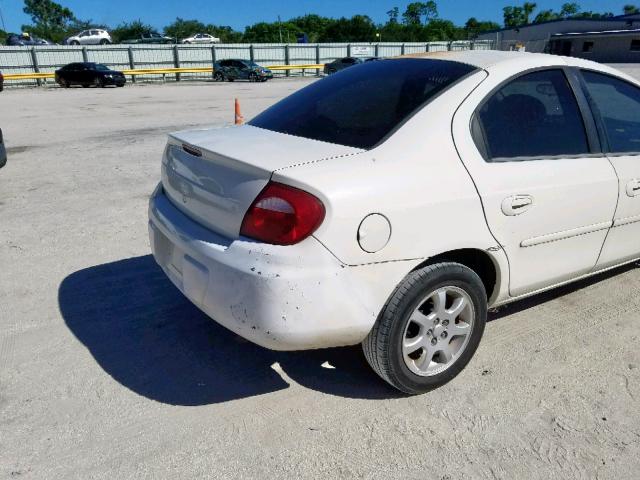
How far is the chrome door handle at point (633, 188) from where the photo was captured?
10.4 ft

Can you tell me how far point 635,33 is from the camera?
46.0 metres

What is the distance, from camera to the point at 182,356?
9.76 ft

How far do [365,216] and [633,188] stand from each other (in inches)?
77.3

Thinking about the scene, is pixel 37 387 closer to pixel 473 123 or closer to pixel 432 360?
pixel 432 360

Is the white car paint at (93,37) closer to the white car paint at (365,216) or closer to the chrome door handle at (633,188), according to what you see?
the white car paint at (365,216)

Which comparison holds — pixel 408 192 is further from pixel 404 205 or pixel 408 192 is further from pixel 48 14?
pixel 48 14

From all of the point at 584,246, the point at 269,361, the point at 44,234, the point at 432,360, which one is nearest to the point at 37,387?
the point at 269,361

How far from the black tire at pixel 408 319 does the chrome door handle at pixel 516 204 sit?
35cm

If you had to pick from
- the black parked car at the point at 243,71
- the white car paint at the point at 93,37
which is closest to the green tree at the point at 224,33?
the white car paint at the point at 93,37

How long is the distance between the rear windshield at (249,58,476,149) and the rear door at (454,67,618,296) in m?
0.26

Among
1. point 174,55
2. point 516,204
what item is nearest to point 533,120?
point 516,204

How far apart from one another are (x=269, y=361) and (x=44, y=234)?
9.89ft

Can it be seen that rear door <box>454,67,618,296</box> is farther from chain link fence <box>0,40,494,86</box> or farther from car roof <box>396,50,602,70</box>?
chain link fence <box>0,40,494,86</box>

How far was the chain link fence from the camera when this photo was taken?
32562 millimetres
